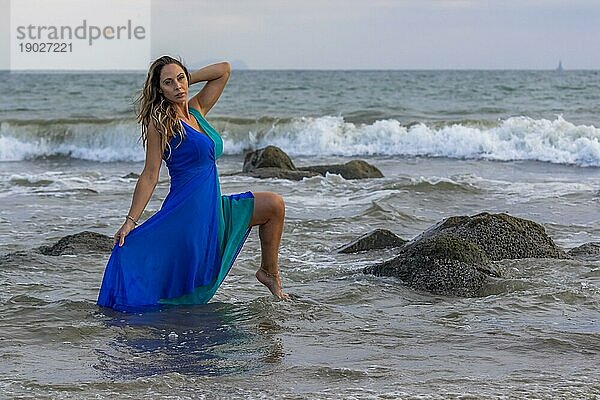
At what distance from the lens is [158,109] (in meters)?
6.17

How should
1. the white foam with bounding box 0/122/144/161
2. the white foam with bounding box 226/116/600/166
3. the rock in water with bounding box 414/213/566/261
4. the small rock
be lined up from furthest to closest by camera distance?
the white foam with bounding box 0/122/144/161 < the white foam with bounding box 226/116/600/166 < the small rock < the rock in water with bounding box 414/213/566/261

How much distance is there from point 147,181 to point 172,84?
0.64 metres

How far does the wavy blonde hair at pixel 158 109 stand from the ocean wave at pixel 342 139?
16575 mm

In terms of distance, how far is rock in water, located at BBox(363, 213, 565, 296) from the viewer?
284 inches

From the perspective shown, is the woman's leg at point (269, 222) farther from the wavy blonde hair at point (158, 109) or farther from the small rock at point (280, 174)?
the small rock at point (280, 174)

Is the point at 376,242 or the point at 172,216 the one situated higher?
the point at 172,216

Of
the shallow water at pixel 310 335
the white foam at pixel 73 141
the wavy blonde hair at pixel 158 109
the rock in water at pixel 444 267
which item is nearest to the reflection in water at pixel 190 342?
the shallow water at pixel 310 335

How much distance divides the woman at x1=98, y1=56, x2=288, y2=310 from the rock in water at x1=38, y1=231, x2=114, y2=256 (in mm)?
2767

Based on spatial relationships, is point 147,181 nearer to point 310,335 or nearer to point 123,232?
point 123,232

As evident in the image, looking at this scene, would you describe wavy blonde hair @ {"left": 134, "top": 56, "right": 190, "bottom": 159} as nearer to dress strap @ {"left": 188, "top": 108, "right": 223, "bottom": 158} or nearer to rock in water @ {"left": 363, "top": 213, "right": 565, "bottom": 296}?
dress strap @ {"left": 188, "top": 108, "right": 223, "bottom": 158}

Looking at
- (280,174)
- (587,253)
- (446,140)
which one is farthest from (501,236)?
(446,140)

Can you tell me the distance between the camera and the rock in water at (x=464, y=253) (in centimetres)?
721

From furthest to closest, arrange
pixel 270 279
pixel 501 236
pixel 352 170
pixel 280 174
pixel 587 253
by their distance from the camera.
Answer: pixel 352 170 → pixel 280 174 → pixel 587 253 → pixel 501 236 → pixel 270 279

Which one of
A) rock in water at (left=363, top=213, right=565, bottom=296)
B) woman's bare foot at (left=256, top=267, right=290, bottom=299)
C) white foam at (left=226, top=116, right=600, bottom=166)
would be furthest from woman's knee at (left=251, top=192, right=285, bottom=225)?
white foam at (left=226, top=116, right=600, bottom=166)
